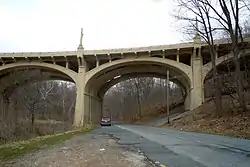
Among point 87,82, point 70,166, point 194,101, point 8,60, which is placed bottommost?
point 70,166

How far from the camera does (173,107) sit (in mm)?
63906

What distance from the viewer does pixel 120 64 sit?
47.2 metres

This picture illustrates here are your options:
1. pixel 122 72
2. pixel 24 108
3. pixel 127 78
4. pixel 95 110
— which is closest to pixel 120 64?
pixel 122 72

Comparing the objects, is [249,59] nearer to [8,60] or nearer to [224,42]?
[224,42]

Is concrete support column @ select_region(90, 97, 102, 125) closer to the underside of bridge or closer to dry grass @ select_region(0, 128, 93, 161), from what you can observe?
the underside of bridge

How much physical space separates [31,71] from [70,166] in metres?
45.3

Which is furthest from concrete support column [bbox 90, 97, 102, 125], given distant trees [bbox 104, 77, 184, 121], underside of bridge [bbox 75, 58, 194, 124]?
distant trees [bbox 104, 77, 184, 121]

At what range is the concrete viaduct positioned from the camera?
43.6 metres

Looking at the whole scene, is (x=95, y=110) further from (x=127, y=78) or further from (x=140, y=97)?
(x=140, y=97)

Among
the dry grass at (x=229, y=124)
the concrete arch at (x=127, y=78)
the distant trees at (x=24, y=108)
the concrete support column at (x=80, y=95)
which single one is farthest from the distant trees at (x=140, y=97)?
the dry grass at (x=229, y=124)

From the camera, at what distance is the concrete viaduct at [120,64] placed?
4359 centimetres

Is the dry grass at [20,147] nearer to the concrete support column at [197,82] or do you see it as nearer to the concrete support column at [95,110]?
the concrete support column at [197,82]

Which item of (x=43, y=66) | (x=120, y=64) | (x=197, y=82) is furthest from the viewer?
(x=43, y=66)

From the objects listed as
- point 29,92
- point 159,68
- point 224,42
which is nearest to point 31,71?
point 29,92
